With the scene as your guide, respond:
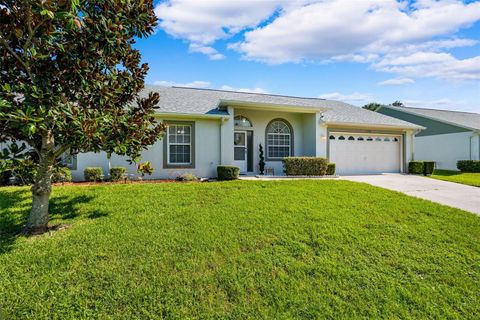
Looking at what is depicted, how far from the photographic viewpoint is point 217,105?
13203 millimetres

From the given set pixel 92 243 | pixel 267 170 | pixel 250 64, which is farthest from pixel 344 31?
pixel 92 243

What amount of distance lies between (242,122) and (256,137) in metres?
1.11

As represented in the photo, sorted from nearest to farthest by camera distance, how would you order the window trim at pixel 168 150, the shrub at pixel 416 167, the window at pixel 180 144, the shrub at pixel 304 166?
the window trim at pixel 168 150 < the window at pixel 180 144 < the shrub at pixel 304 166 < the shrub at pixel 416 167

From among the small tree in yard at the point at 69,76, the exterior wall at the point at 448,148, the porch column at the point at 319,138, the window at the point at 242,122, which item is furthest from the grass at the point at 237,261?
the exterior wall at the point at 448,148

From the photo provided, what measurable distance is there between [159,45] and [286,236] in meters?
8.11

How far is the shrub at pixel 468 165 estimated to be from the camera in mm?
17719

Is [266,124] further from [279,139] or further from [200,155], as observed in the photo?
[200,155]

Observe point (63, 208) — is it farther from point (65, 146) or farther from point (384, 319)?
point (384, 319)

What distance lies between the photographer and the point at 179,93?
15.1m

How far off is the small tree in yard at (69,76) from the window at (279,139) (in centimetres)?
941

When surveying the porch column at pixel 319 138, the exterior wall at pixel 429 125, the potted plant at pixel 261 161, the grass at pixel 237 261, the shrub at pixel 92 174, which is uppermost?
the exterior wall at pixel 429 125

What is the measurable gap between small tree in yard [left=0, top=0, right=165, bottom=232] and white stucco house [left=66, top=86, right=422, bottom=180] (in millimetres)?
A: 6330

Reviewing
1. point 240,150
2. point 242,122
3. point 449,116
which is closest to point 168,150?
point 240,150

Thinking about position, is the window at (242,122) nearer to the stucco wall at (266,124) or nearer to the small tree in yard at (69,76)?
the stucco wall at (266,124)
